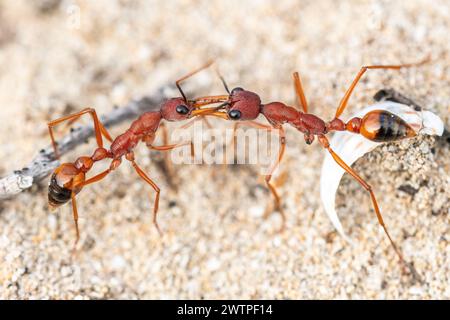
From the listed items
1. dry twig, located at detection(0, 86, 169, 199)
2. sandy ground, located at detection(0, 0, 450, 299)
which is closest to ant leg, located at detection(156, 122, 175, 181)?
sandy ground, located at detection(0, 0, 450, 299)

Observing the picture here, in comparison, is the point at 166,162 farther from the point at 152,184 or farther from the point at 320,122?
the point at 320,122

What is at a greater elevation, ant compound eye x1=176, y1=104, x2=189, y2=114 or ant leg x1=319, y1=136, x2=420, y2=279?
ant compound eye x1=176, y1=104, x2=189, y2=114

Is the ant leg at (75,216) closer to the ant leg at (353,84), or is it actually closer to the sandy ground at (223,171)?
the sandy ground at (223,171)

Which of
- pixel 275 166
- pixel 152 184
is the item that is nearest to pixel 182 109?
pixel 152 184

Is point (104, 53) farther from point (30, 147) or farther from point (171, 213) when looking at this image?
point (171, 213)

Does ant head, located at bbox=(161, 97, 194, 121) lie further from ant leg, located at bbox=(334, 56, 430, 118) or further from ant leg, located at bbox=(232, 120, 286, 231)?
ant leg, located at bbox=(334, 56, 430, 118)

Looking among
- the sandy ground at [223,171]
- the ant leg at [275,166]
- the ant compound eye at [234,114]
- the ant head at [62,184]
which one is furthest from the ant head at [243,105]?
the ant head at [62,184]
